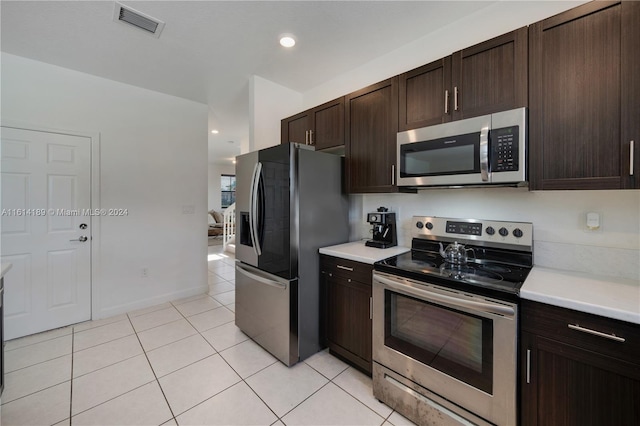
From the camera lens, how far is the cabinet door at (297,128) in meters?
2.81

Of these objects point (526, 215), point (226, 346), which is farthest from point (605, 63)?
point (226, 346)

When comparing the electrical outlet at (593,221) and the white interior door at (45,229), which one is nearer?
the electrical outlet at (593,221)

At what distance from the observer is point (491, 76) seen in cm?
162

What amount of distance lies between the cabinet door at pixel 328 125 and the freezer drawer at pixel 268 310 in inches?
54.2

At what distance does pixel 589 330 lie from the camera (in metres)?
1.09

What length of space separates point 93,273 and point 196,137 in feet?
6.91

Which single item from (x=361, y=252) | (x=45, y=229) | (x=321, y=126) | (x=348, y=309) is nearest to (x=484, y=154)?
(x=361, y=252)

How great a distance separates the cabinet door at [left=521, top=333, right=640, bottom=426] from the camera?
1.04 meters

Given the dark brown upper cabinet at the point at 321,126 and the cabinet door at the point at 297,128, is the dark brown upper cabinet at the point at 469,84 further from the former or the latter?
the cabinet door at the point at 297,128

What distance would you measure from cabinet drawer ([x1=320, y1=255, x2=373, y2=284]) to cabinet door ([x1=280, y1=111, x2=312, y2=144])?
4.37 ft

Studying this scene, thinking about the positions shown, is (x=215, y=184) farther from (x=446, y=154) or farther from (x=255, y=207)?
(x=446, y=154)

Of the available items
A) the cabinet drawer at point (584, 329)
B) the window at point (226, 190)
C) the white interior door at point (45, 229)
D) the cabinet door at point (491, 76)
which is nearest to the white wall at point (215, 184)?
the window at point (226, 190)

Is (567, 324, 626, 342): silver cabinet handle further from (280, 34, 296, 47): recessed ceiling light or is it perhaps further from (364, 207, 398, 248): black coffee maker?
(280, 34, 296, 47): recessed ceiling light

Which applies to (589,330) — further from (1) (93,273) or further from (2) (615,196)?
(1) (93,273)
